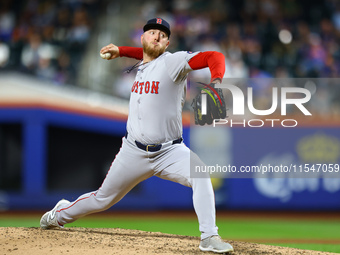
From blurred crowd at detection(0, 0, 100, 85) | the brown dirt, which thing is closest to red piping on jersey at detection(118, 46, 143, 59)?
the brown dirt

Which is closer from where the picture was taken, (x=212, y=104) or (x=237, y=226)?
(x=212, y=104)

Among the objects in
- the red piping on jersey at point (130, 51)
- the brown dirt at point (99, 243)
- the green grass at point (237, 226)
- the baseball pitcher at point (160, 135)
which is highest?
the red piping on jersey at point (130, 51)

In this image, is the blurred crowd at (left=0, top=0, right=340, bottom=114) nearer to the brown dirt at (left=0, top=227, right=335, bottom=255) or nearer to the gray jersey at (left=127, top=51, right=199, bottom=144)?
the brown dirt at (left=0, top=227, right=335, bottom=255)

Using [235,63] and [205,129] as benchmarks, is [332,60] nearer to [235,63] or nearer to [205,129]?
[235,63]

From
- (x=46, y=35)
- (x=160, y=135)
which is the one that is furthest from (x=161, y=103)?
(x=46, y=35)

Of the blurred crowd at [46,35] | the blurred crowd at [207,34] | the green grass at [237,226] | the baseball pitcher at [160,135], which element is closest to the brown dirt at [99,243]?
the baseball pitcher at [160,135]

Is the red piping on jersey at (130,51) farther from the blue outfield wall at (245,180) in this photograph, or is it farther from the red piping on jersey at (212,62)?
the blue outfield wall at (245,180)

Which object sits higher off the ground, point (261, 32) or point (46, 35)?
point (261, 32)

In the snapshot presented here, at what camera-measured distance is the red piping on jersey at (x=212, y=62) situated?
3201 mm

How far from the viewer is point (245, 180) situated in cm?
786

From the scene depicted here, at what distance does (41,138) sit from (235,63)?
353 cm

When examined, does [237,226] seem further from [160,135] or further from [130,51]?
[160,135]

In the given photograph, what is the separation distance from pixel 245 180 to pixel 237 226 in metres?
1.15

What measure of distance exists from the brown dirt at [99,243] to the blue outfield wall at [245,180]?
3.52 m
